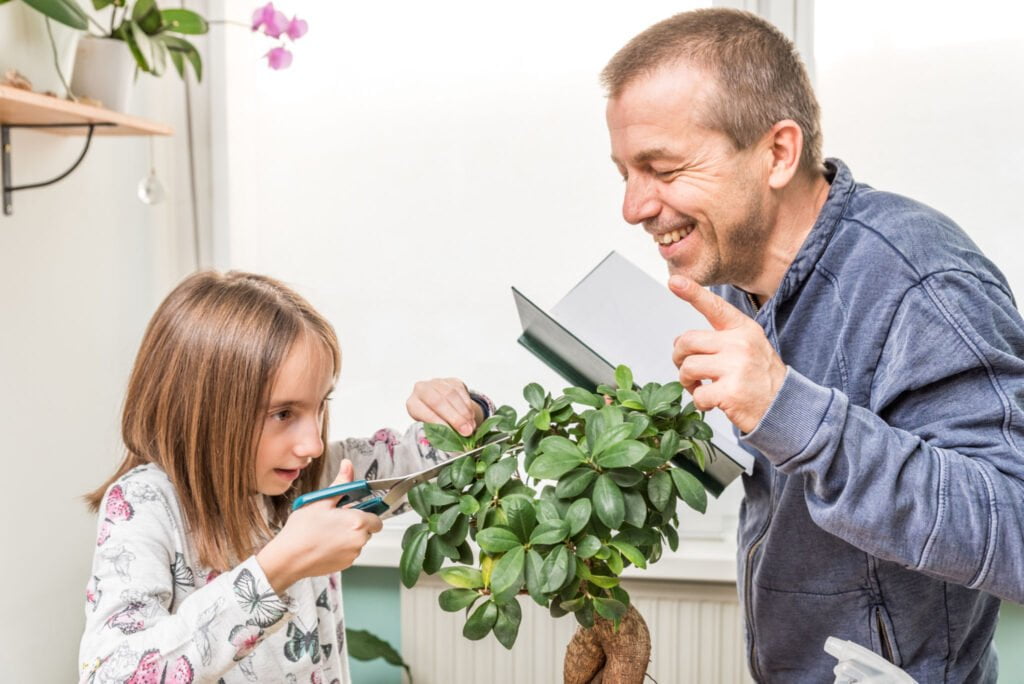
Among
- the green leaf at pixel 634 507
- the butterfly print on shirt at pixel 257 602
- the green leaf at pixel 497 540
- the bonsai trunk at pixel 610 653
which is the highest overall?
the green leaf at pixel 634 507

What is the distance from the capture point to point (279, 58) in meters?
1.85

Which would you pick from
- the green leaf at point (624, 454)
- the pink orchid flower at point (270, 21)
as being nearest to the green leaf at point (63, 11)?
the pink orchid flower at point (270, 21)

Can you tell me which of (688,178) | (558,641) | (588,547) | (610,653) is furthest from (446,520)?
(558,641)

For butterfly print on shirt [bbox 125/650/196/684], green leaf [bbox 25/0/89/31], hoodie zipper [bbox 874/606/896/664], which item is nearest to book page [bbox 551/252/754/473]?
hoodie zipper [bbox 874/606/896/664]

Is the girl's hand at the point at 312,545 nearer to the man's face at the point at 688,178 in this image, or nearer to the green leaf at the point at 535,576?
the green leaf at the point at 535,576

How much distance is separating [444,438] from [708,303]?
Answer: 0.31 metres

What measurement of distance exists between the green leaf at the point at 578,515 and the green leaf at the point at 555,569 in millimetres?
22

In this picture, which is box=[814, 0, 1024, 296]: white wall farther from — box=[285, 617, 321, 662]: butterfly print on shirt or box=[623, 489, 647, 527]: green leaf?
box=[285, 617, 321, 662]: butterfly print on shirt

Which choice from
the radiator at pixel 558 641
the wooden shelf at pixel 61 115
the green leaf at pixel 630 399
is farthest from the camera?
the radiator at pixel 558 641

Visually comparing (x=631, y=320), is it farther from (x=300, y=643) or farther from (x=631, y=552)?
(x=300, y=643)

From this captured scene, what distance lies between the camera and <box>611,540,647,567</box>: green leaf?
0.86 metres

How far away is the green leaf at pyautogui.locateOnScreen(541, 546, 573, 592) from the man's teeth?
1.47ft

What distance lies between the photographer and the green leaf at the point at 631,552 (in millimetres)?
863

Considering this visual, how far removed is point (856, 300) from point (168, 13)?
1397 millimetres
